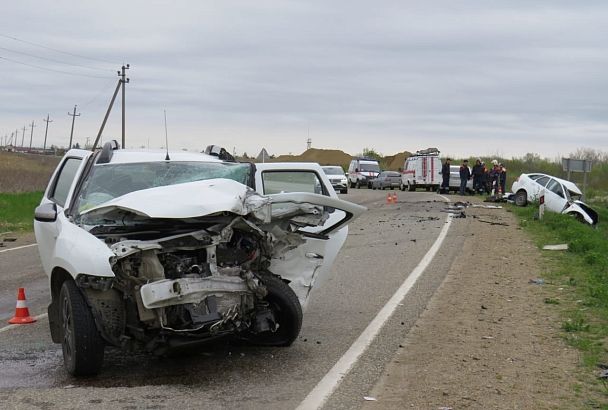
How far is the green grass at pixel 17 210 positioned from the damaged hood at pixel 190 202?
619 inches

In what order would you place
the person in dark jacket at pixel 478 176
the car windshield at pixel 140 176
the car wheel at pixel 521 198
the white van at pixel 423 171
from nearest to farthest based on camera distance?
the car windshield at pixel 140 176, the car wheel at pixel 521 198, the person in dark jacket at pixel 478 176, the white van at pixel 423 171

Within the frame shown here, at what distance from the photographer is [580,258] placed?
46.3 ft

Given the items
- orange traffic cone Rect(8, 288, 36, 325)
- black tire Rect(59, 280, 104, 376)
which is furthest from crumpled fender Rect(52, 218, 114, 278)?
orange traffic cone Rect(8, 288, 36, 325)

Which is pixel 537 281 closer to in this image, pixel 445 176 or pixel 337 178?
pixel 337 178

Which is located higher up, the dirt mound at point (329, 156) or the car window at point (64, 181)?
the car window at point (64, 181)

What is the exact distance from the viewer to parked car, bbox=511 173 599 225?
26.0 meters

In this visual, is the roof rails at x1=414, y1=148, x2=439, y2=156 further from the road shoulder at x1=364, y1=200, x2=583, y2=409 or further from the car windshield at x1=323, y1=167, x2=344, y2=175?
the road shoulder at x1=364, y1=200, x2=583, y2=409

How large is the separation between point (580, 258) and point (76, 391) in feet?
35.7

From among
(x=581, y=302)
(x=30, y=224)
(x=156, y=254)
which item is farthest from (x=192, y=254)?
(x=30, y=224)

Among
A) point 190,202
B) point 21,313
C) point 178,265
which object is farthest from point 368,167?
point 178,265

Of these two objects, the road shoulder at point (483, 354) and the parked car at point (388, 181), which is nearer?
the road shoulder at point (483, 354)

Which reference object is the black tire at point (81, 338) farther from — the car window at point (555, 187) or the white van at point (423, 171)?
the white van at point (423, 171)

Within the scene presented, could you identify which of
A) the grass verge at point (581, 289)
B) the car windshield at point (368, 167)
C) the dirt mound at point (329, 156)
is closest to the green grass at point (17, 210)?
the grass verge at point (581, 289)

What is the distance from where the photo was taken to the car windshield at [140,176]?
7.00 meters
